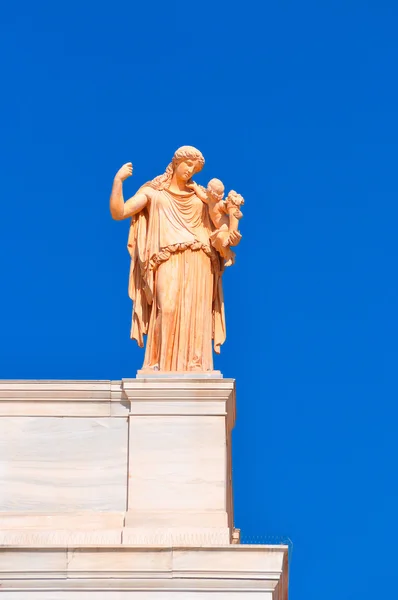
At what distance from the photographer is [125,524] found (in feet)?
69.5

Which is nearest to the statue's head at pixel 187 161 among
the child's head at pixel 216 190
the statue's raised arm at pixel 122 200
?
the child's head at pixel 216 190

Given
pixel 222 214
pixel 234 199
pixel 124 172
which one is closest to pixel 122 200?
pixel 124 172

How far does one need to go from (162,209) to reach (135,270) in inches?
40.6

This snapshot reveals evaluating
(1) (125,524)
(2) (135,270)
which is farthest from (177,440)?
(2) (135,270)

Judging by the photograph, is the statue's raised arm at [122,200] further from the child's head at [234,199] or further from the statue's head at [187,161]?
the child's head at [234,199]

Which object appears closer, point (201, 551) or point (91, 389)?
point (201, 551)

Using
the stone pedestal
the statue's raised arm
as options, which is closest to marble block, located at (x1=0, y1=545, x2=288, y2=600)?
the stone pedestal

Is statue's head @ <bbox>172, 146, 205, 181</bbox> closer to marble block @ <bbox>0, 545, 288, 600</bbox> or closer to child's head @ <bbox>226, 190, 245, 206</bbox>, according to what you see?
child's head @ <bbox>226, 190, 245, 206</bbox>

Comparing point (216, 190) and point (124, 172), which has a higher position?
point (124, 172)

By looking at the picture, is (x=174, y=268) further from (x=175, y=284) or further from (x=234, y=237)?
(x=234, y=237)

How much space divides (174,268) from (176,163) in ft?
5.71

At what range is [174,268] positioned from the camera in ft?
74.9

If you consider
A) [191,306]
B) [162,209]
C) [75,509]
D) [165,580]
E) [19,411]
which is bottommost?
[165,580]

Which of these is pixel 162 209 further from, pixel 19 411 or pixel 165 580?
pixel 165 580
